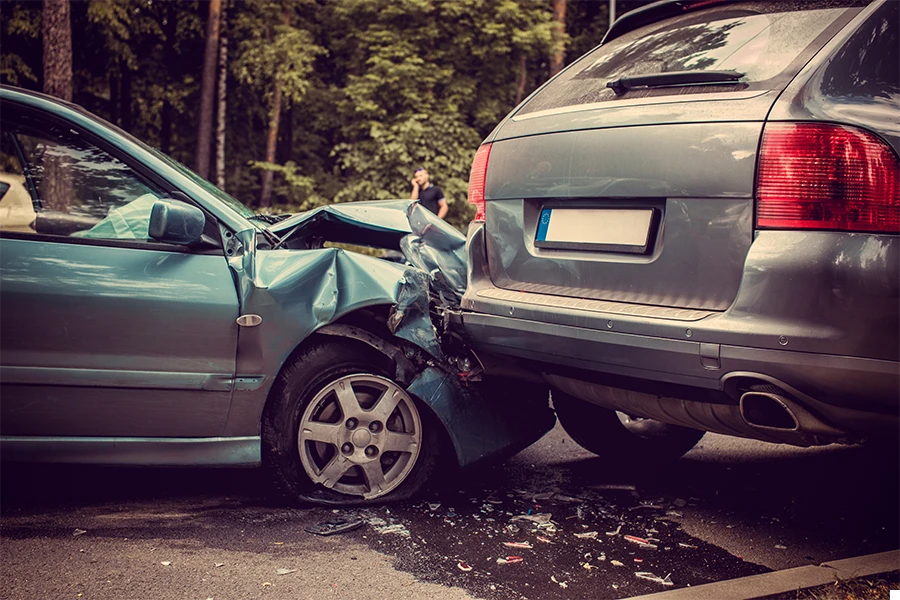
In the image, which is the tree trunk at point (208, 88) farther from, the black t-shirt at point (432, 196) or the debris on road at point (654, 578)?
the debris on road at point (654, 578)

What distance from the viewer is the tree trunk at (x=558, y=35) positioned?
22953 mm

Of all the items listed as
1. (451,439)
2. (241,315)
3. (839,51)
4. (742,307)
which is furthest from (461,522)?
(839,51)

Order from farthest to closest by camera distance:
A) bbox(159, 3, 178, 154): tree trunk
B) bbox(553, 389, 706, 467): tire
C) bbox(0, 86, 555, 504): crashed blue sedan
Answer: bbox(159, 3, 178, 154): tree trunk → bbox(553, 389, 706, 467): tire → bbox(0, 86, 555, 504): crashed blue sedan

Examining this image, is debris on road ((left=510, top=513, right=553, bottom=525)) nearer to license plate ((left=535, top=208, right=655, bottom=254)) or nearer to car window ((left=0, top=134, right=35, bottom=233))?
license plate ((left=535, top=208, right=655, bottom=254))

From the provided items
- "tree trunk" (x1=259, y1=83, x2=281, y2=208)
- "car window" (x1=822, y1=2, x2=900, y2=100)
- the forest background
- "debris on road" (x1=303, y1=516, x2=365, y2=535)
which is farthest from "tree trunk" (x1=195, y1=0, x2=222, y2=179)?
"car window" (x1=822, y1=2, x2=900, y2=100)

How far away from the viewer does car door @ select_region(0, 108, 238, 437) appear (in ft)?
11.4

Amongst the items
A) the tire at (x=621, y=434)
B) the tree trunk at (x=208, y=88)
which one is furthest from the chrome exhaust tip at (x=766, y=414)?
the tree trunk at (x=208, y=88)

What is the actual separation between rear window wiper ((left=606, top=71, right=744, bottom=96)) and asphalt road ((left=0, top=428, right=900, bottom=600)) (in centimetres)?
173

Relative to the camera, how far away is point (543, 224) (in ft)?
11.2

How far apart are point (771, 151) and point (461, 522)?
1.92m

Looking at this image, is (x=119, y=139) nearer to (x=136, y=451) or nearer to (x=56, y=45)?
(x=136, y=451)

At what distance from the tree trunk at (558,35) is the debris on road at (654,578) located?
2090 cm

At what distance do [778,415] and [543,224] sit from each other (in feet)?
3.68

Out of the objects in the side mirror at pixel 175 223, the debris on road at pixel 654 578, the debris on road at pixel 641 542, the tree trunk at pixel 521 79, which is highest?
the tree trunk at pixel 521 79
